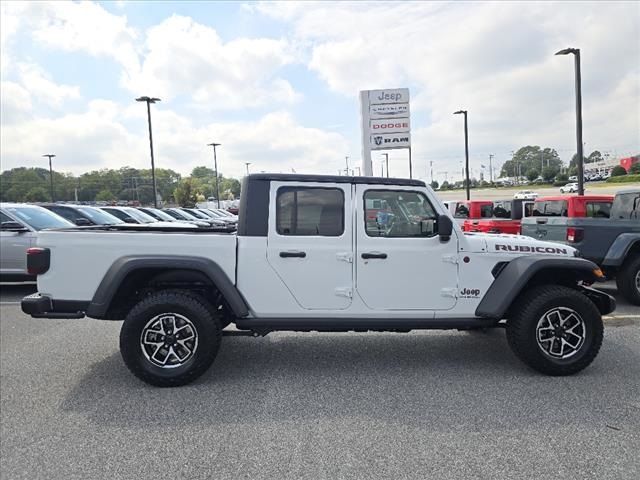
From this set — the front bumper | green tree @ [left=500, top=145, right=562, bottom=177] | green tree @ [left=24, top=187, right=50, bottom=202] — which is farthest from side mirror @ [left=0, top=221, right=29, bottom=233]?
green tree @ [left=500, top=145, right=562, bottom=177]

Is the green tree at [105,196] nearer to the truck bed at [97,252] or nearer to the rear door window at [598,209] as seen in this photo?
the rear door window at [598,209]

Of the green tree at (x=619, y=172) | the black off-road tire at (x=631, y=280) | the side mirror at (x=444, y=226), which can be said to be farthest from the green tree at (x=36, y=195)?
the side mirror at (x=444, y=226)

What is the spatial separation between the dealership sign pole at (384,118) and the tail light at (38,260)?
1181 cm

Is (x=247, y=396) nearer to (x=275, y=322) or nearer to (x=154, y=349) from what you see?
(x=275, y=322)

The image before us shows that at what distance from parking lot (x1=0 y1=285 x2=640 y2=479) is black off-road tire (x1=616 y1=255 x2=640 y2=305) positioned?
2.10 metres

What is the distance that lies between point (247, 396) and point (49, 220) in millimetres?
7455

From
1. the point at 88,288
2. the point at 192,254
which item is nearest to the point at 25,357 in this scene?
the point at 88,288

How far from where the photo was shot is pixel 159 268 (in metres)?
4.26

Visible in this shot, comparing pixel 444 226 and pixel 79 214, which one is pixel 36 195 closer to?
pixel 79 214

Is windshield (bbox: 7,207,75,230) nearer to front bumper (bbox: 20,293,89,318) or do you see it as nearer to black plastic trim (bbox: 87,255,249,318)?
front bumper (bbox: 20,293,89,318)

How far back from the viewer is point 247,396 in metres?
4.06

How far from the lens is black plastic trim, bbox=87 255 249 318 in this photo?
4199mm

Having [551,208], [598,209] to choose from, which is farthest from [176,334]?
[598,209]

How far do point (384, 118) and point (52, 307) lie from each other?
1274 cm
